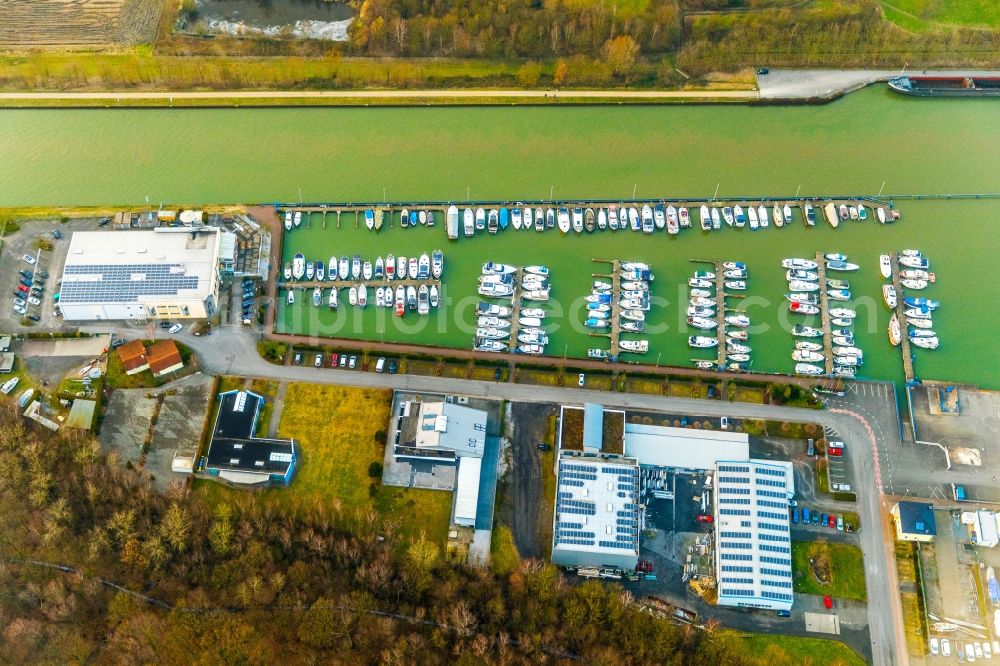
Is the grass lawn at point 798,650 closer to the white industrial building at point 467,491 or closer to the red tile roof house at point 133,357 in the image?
the white industrial building at point 467,491

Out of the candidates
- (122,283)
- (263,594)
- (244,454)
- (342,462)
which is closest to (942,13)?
(342,462)

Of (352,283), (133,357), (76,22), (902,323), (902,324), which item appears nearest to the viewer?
(133,357)

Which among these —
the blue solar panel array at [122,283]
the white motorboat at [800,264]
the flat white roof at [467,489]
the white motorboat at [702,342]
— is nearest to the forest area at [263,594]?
the flat white roof at [467,489]

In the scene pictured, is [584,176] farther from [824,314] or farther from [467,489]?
[467,489]

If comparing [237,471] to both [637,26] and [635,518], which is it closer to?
[635,518]

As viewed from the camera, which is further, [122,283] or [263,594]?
[122,283]

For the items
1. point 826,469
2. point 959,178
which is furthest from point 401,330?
point 959,178

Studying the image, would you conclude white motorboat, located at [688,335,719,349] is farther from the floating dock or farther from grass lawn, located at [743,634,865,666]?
grass lawn, located at [743,634,865,666]
